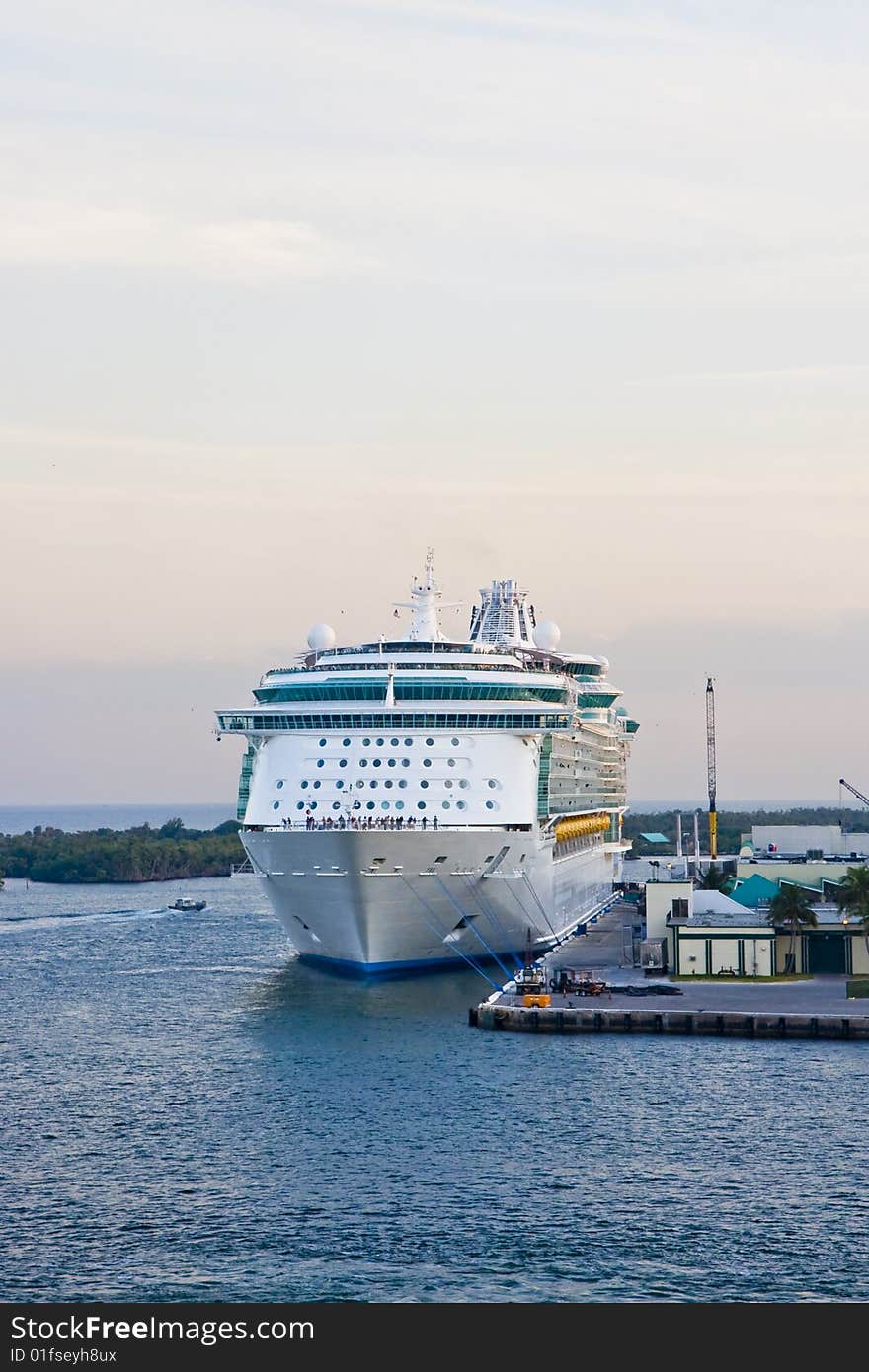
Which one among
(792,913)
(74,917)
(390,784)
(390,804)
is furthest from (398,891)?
(74,917)

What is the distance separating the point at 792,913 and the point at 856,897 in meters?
2.65

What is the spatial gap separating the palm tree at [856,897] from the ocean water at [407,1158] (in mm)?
13413

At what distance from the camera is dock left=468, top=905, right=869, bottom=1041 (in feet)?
180

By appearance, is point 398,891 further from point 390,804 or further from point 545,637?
point 545,637

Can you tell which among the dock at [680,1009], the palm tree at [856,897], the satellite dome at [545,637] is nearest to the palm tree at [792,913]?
the palm tree at [856,897]

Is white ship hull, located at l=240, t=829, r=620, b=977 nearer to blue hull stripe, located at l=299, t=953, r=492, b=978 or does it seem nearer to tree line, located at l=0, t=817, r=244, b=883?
blue hull stripe, located at l=299, t=953, r=492, b=978

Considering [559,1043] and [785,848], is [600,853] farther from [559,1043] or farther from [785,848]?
[559,1043]

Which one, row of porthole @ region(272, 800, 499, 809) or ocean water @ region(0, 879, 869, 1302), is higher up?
row of porthole @ region(272, 800, 499, 809)

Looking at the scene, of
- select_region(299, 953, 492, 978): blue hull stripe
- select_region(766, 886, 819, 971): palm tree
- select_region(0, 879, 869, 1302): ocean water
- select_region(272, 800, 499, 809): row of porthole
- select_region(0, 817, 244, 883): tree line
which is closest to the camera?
select_region(0, 879, 869, 1302): ocean water

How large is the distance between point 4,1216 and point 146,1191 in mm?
3004

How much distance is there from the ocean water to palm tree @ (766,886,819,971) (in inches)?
452

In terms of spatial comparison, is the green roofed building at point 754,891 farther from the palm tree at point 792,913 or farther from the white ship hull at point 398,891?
the white ship hull at point 398,891

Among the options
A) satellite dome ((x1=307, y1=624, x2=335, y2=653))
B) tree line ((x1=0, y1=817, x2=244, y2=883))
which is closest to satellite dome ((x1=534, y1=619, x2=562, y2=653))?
satellite dome ((x1=307, y1=624, x2=335, y2=653))

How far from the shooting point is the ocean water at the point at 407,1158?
3175cm
